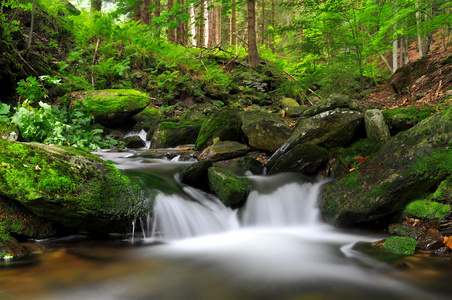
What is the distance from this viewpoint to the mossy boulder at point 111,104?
30.2ft

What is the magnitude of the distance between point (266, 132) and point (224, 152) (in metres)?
1.17

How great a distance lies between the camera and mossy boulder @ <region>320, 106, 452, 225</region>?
143 inches

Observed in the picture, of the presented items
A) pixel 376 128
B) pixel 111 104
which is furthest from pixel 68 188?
pixel 111 104

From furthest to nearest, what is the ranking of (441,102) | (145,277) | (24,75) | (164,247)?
1. (24,75)
2. (441,102)
3. (164,247)
4. (145,277)

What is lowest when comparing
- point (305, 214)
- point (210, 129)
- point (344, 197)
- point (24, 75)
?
point (305, 214)

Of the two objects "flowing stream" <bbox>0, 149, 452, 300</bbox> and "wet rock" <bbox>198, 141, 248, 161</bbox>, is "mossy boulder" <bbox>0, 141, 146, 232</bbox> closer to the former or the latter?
"flowing stream" <bbox>0, 149, 452, 300</bbox>

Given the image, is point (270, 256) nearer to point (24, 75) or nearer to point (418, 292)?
point (418, 292)

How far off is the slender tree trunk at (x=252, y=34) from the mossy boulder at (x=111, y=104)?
5412 millimetres

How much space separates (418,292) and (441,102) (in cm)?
433

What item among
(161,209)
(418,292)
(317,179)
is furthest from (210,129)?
(418,292)

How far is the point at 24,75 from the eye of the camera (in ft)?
27.5

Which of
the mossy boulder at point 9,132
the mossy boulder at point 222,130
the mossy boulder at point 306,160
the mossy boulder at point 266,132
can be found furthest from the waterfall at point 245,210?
the mossy boulder at point 9,132

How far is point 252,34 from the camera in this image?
37.9 ft

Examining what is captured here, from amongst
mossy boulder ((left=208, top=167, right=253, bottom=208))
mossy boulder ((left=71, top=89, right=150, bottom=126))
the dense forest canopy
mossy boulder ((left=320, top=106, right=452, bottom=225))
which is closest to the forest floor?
the dense forest canopy
